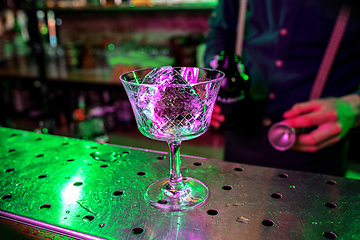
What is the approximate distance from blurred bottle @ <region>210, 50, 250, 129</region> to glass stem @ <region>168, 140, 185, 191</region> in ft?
1.14

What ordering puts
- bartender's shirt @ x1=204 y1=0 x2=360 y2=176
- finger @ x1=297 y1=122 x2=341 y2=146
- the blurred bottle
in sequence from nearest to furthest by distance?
the blurred bottle, finger @ x1=297 y1=122 x2=341 y2=146, bartender's shirt @ x1=204 y1=0 x2=360 y2=176

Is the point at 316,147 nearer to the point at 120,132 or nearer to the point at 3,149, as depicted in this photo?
the point at 3,149

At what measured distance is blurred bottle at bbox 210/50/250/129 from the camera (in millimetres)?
836

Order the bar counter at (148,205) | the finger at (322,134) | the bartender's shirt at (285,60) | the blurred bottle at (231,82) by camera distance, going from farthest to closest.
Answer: the bartender's shirt at (285,60), the finger at (322,134), the blurred bottle at (231,82), the bar counter at (148,205)

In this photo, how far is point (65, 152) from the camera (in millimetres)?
738

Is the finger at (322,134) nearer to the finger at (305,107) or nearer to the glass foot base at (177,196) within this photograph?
the finger at (305,107)

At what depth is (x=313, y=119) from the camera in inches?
36.0

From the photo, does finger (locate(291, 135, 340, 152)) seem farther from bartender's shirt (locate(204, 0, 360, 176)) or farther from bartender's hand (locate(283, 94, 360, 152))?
bartender's shirt (locate(204, 0, 360, 176))

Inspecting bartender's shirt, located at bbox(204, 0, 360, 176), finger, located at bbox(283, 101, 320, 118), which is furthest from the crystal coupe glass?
bartender's shirt, located at bbox(204, 0, 360, 176)

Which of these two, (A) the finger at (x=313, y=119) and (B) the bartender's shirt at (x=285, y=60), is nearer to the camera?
(A) the finger at (x=313, y=119)

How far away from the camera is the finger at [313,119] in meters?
0.91

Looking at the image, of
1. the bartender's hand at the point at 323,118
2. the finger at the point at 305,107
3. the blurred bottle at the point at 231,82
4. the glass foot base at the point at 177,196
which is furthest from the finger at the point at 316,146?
the glass foot base at the point at 177,196

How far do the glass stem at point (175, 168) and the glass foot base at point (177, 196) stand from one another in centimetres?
1

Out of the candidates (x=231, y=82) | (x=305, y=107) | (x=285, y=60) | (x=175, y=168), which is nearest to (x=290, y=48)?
(x=285, y=60)
